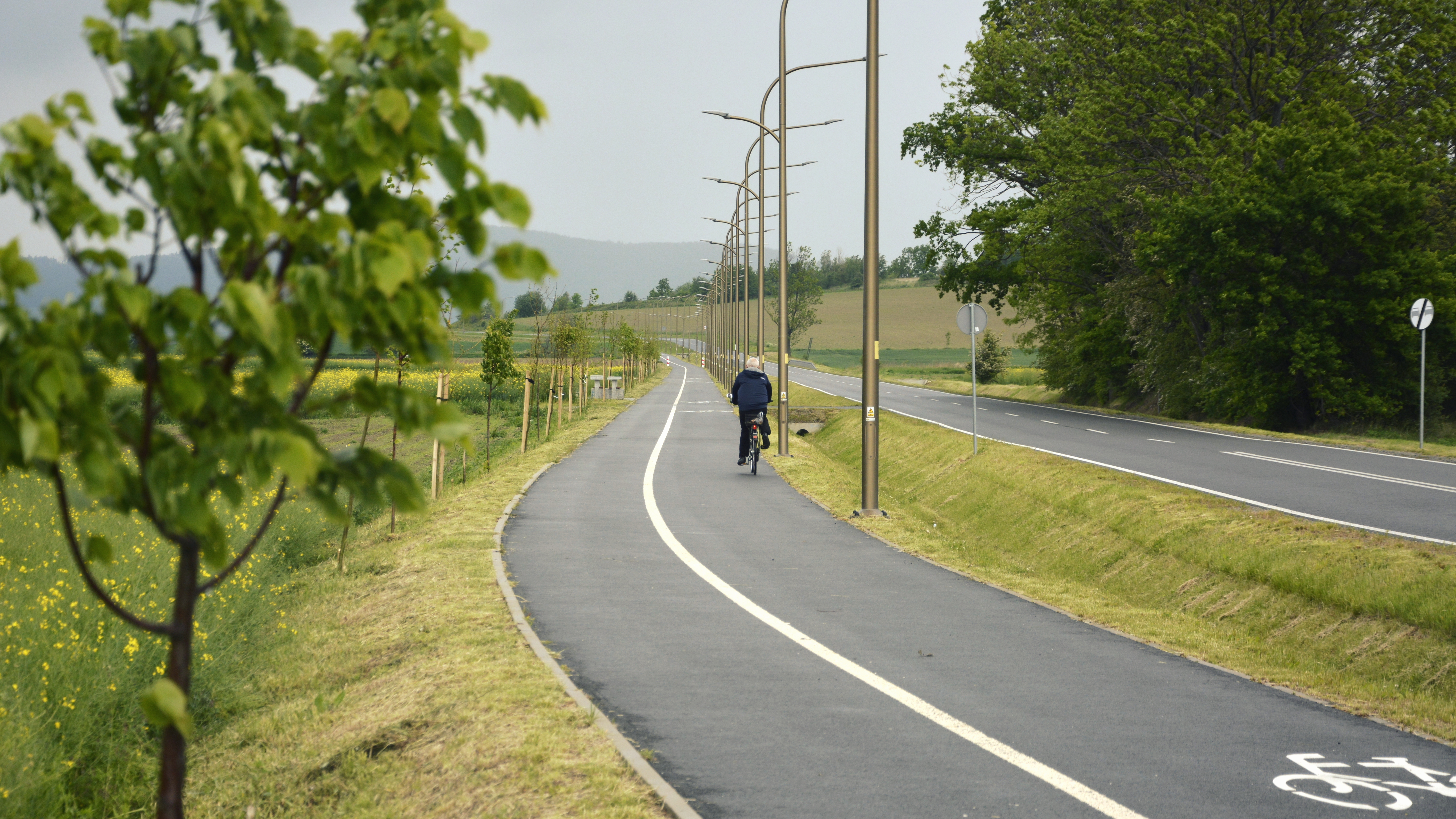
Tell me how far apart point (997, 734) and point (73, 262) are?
17.6 ft

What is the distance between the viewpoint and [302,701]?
7.88m

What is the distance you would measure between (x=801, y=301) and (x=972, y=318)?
A: 395 feet

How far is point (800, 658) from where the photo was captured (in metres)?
8.16

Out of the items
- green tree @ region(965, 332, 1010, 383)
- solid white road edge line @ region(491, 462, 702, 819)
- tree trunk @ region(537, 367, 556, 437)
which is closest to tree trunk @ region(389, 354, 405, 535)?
solid white road edge line @ region(491, 462, 702, 819)

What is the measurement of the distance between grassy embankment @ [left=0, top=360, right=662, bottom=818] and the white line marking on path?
1381 cm

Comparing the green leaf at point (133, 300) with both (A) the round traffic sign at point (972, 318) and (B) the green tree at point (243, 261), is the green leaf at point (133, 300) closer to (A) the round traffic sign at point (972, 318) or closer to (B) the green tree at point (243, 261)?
(B) the green tree at point (243, 261)

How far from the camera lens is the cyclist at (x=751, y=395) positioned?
68.5ft

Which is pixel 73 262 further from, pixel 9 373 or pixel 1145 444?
pixel 1145 444

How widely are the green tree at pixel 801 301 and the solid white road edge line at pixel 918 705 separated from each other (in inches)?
4806

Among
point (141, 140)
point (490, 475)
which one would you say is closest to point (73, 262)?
point (141, 140)

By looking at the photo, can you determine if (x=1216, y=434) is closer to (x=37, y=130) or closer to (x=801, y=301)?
(x=37, y=130)

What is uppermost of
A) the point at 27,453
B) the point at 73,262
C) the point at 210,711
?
the point at 73,262

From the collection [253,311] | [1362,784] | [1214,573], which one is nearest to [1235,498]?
[1214,573]

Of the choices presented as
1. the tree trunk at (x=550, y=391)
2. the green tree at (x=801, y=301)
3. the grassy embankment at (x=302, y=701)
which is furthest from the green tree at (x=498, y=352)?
the green tree at (x=801, y=301)
